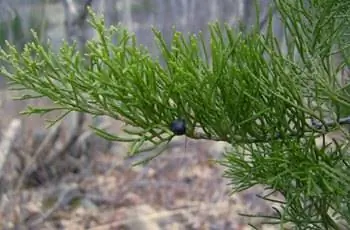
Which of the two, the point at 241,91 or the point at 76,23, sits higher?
the point at 76,23

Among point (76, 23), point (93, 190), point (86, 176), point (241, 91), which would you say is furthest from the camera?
point (86, 176)

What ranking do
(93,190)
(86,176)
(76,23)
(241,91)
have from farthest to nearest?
(86,176)
(93,190)
(76,23)
(241,91)

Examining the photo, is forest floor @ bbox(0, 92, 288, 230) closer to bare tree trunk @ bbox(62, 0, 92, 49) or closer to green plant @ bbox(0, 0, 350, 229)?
bare tree trunk @ bbox(62, 0, 92, 49)

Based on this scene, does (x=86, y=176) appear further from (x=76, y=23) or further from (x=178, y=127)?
(x=178, y=127)

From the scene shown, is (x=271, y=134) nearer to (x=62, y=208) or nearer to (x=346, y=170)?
(x=346, y=170)

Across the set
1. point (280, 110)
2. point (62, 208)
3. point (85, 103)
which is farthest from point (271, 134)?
point (62, 208)

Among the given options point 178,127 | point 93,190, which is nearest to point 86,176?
point 93,190

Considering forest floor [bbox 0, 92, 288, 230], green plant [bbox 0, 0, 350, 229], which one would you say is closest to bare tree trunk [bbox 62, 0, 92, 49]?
forest floor [bbox 0, 92, 288, 230]
